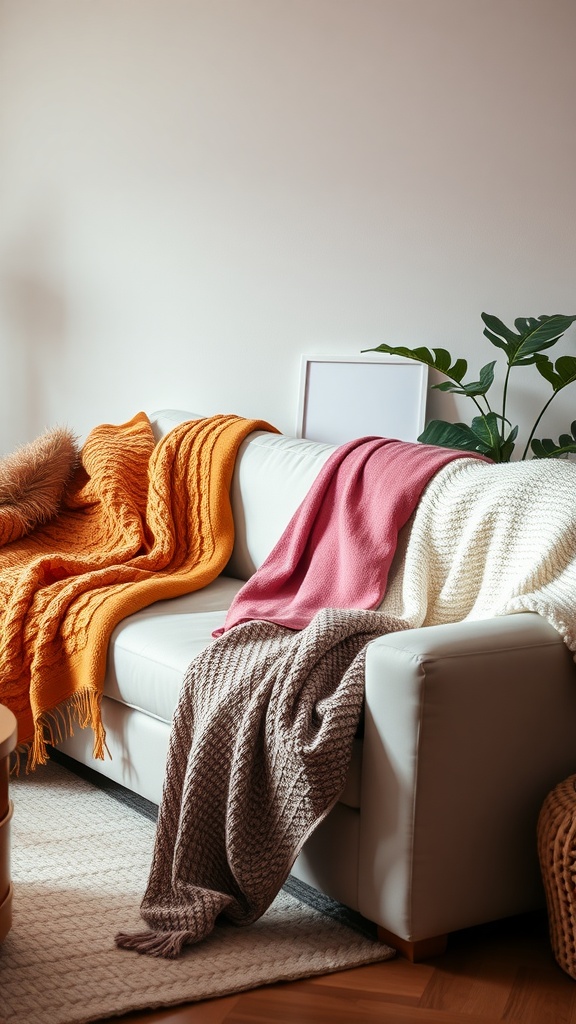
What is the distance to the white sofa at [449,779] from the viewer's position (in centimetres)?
179

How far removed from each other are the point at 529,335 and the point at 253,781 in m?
1.30

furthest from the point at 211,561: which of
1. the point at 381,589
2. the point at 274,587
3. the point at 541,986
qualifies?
the point at 541,986

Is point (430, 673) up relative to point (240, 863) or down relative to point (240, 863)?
up

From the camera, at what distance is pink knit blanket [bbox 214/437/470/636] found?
8.09 feet

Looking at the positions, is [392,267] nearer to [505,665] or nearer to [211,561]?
[211,561]

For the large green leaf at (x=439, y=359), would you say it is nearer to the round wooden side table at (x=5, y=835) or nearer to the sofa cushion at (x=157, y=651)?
the sofa cushion at (x=157, y=651)

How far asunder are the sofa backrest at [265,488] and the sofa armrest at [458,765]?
3.68ft

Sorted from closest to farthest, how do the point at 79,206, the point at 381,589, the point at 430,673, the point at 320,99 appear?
the point at 430,673, the point at 381,589, the point at 320,99, the point at 79,206

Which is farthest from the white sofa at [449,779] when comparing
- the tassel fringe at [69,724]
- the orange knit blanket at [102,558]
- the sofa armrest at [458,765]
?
the orange knit blanket at [102,558]

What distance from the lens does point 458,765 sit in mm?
1826

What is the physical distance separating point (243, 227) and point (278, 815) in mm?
2478

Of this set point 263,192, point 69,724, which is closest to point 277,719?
point 69,724

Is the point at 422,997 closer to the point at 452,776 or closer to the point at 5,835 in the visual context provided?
the point at 452,776

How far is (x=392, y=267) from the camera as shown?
3.30 meters
